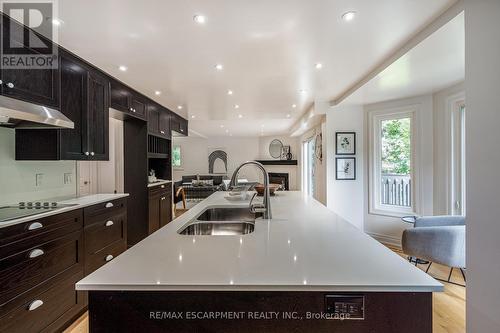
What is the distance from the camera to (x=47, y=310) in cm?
186

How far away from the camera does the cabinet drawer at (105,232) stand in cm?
233

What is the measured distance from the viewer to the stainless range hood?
64.8 inches

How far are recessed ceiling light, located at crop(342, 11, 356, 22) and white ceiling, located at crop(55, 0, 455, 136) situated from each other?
1.1 inches

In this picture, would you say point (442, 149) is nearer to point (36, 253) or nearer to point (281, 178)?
point (36, 253)

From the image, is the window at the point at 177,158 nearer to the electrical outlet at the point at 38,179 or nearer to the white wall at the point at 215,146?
the white wall at the point at 215,146

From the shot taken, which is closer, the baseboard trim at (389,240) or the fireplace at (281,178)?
the baseboard trim at (389,240)

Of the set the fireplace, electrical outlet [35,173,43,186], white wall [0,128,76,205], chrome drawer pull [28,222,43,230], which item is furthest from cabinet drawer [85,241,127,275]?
the fireplace

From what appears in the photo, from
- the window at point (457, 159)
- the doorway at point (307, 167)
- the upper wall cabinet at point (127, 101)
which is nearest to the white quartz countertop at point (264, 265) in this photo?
the upper wall cabinet at point (127, 101)

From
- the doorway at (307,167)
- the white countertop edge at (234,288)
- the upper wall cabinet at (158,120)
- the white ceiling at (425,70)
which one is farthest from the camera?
the doorway at (307,167)

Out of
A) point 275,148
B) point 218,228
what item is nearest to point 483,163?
point 218,228

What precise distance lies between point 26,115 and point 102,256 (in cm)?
147

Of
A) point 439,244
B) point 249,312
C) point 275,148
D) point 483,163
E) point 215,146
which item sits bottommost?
point 439,244

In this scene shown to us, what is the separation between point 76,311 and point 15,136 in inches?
62.9

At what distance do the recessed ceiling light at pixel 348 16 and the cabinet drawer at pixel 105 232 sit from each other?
8.87 ft
